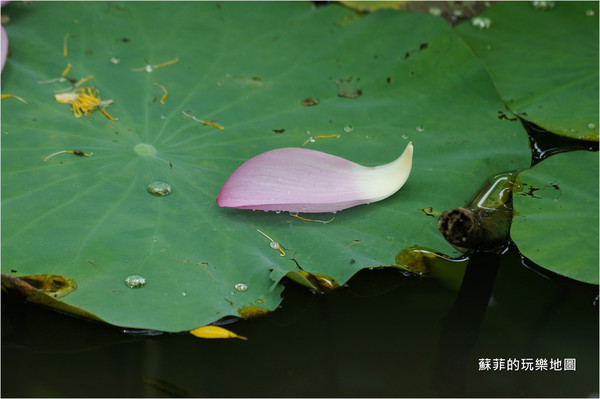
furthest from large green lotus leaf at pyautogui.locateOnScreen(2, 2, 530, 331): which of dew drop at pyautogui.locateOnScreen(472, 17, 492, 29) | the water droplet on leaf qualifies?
dew drop at pyautogui.locateOnScreen(472, 17, 492, 29)

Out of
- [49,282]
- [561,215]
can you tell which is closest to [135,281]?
[49,282]

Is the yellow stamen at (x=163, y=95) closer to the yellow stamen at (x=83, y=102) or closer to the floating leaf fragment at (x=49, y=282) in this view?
the yellow stamen at (x=83, y=102)

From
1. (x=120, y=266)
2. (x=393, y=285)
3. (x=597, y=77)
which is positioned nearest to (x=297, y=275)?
(x=393, y=285)

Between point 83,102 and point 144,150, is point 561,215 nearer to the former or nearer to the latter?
point 144,150

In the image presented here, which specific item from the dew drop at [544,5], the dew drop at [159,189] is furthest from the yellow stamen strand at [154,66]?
the dew drop at [544,5]

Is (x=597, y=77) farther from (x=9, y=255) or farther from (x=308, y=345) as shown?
(x=9, y=255)

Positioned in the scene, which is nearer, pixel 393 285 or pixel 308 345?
→ pixel 308 345

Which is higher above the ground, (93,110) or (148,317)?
(93,110)
